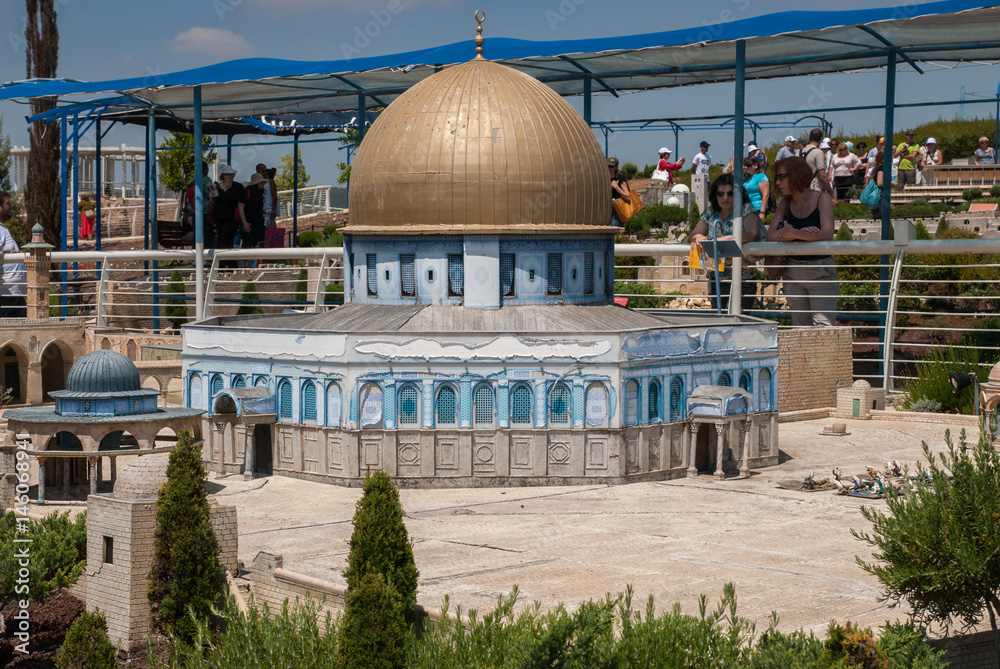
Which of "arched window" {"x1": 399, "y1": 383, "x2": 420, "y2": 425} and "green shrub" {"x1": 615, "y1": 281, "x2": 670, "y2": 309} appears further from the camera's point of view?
"green shrub" {"x1": 615, "y1": 281, "x2": 670, "y2": 309}

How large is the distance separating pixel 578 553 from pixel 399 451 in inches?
233

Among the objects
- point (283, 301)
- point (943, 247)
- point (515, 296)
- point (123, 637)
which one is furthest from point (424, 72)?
point (123, 637)

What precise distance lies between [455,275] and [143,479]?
931cm

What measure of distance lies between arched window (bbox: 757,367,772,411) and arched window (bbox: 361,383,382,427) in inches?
299

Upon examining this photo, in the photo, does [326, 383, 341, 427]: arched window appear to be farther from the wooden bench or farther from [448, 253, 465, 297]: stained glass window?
the wooden bench

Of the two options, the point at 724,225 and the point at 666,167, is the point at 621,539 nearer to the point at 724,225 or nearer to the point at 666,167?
the point at 724,225

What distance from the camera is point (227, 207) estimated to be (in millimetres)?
41250

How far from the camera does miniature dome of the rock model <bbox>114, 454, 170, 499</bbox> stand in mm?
20047

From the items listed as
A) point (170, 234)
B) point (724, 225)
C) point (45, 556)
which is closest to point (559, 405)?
point (45, 556)

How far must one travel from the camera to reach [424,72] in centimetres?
3784

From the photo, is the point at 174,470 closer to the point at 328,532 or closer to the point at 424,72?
the point at 328,532

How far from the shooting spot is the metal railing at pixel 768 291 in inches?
1275

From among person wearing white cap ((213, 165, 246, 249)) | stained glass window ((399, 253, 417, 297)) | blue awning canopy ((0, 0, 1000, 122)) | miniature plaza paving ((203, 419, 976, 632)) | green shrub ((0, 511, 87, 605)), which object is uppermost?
blue awning canopy ((0, 0, 1000, 122))

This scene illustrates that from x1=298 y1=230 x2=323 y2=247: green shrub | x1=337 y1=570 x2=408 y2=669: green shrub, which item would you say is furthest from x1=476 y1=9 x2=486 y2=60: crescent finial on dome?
x1=298 y1=230 x2=323 y2=247: green shrub
